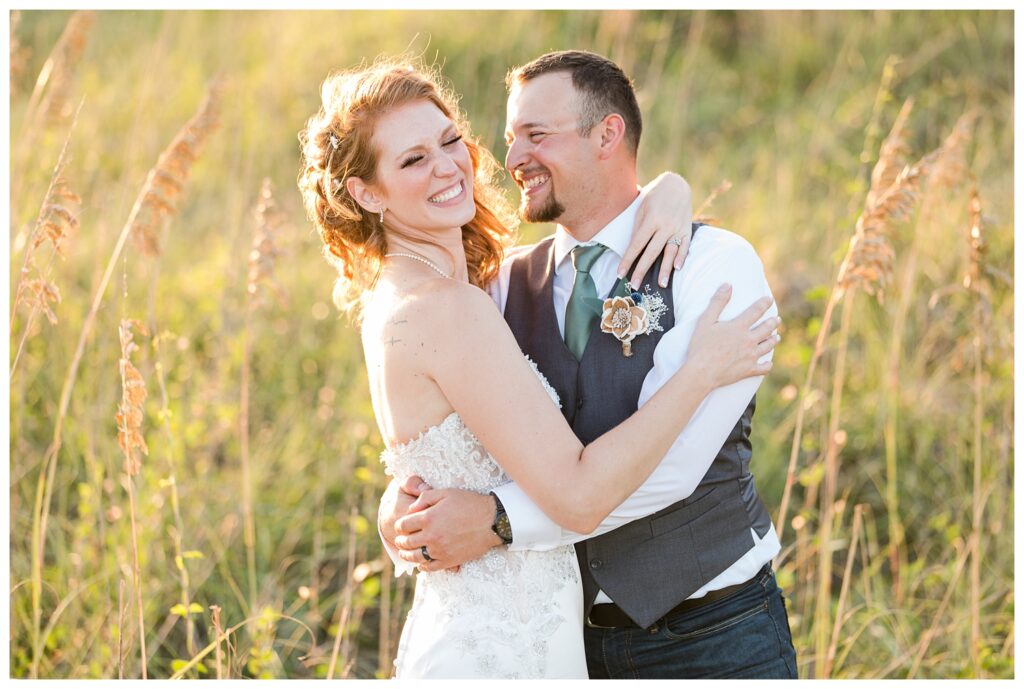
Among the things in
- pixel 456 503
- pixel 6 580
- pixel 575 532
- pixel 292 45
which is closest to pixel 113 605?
pixel 6 580

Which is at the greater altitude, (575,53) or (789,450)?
(575,53)

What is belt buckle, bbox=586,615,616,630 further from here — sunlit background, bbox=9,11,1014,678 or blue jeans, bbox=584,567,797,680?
sunlit background, bbox=9,11,1014,678

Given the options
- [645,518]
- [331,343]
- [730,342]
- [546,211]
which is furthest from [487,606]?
[331,343]

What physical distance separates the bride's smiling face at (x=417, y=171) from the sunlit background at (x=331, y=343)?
0.58 m

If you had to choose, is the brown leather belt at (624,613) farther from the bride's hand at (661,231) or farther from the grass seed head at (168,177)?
the grass seed head at (168,177)

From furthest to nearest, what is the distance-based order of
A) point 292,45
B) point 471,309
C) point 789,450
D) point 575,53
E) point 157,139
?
point 292,45
point 157,139
point 789,450
point 575,53
point 471,309

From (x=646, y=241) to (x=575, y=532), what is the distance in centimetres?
78

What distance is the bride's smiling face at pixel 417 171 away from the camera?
258 cm

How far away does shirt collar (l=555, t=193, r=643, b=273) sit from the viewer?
2.80 meters

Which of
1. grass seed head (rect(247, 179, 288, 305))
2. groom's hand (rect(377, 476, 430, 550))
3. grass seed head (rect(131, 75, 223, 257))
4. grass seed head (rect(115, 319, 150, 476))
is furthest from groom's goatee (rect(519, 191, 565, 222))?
grass seed head (rect(115, 319, 150, 476))

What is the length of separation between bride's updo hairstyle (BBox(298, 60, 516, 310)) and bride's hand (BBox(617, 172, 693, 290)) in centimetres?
44

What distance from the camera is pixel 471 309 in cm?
241

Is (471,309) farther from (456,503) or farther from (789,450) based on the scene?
(789,450)

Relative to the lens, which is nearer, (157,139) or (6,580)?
(6,580)
